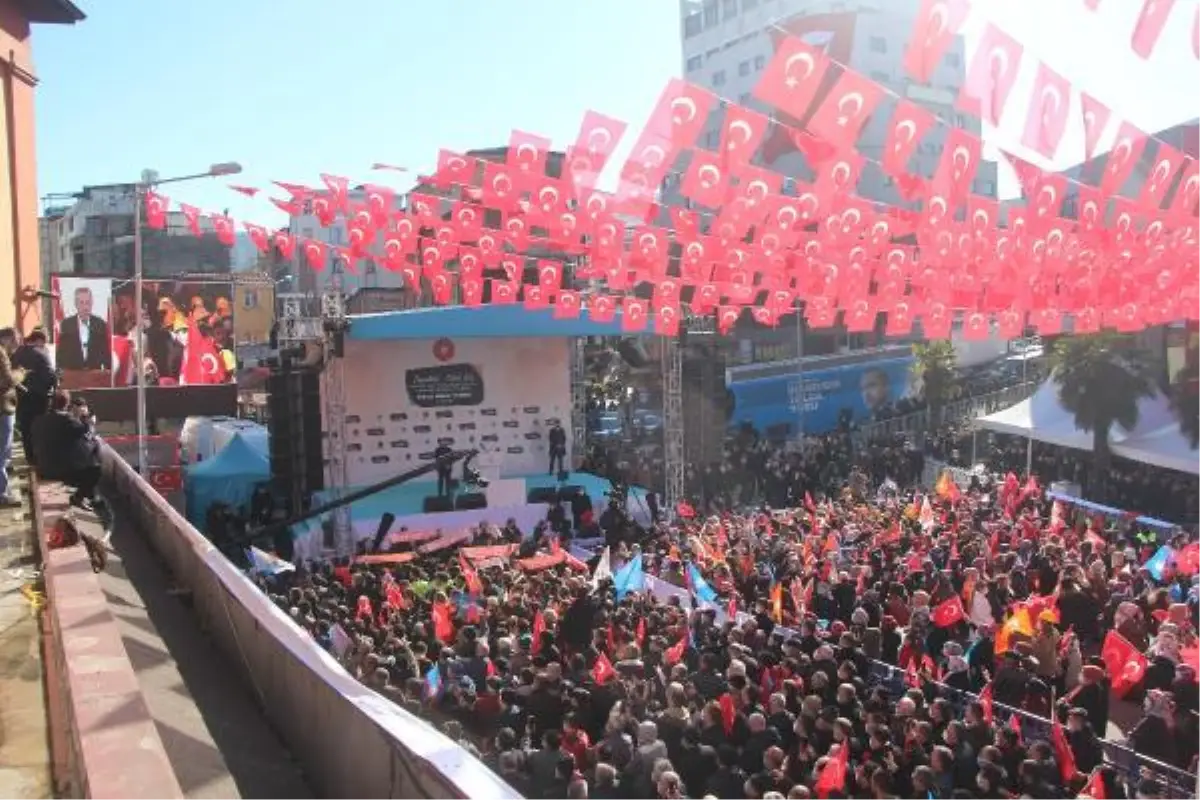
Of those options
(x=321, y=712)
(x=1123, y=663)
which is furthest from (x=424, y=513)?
(x=321, y=712)

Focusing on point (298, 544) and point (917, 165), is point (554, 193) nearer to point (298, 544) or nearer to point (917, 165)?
point (298, 544)

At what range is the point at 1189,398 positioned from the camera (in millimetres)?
22531

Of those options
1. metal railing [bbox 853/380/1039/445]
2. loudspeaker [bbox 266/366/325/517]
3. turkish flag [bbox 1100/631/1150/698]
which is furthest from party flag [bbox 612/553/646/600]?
metal railing [bbox 853/380/1039/445]

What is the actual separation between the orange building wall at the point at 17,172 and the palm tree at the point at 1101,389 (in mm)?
20823

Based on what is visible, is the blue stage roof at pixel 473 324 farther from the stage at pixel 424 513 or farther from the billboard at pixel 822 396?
the billboard at pixel 822 396

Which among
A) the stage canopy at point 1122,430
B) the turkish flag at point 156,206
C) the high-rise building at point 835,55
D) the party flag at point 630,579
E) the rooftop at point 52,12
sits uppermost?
the high-rise building at point 835,55

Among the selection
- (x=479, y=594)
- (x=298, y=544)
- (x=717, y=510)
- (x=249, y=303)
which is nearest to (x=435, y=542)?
(x=298, y=544)

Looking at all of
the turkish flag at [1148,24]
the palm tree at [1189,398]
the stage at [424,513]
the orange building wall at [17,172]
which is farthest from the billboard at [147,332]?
the palm tree at [1189,398]

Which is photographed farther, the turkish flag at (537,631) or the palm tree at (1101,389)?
the palm tree at (1101,389)

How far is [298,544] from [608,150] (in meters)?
13.2

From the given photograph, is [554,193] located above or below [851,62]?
below

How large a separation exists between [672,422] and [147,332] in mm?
11907

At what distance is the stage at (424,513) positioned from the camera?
20266 mm

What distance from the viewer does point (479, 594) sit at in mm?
12750
